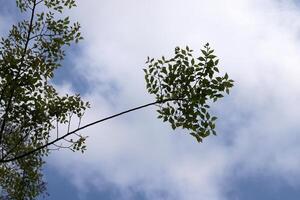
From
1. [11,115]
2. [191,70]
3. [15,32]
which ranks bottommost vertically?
[191,70]

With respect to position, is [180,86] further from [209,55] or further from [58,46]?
[58,46]

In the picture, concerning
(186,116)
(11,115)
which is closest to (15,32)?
(11,115)

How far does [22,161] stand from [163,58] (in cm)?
787

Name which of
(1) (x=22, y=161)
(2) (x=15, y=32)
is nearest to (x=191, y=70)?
(2) (x=15, y=32)

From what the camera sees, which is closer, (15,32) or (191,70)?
(191,70)

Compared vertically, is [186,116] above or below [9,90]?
below

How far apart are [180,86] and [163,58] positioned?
30.4 inches

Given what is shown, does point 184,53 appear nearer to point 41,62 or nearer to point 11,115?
point 41,62

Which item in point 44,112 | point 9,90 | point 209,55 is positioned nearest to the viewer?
point 209,55

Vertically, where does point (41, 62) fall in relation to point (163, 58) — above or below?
above

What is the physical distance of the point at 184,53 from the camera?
1131 centimetres

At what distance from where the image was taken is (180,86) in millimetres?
11266

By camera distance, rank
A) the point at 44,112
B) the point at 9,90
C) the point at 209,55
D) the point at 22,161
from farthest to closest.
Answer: the point at 22,161 → the point at 44,112 → the point at 9,90 → the point at 209,55

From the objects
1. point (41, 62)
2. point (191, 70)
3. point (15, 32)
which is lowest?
point (191, 70)
